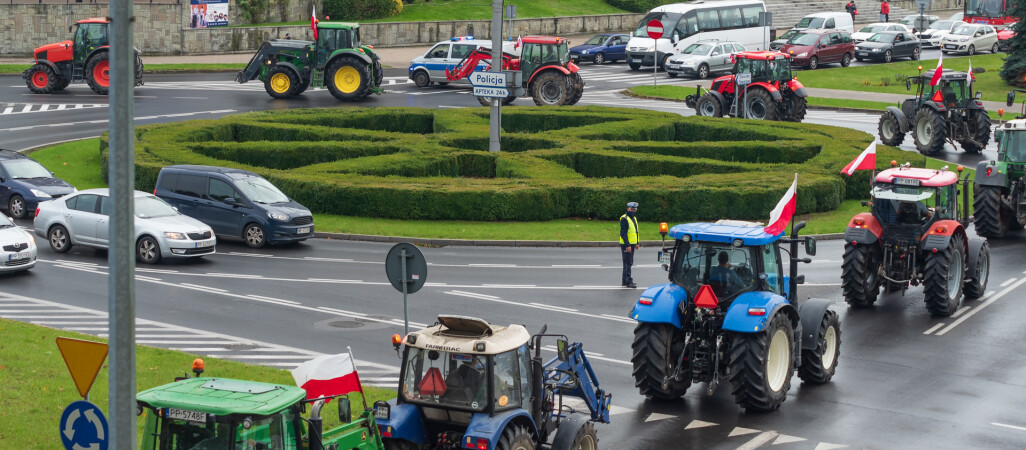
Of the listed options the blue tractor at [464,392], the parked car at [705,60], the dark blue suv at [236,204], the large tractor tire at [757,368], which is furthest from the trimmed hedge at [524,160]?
the blue tractor at [464,392]

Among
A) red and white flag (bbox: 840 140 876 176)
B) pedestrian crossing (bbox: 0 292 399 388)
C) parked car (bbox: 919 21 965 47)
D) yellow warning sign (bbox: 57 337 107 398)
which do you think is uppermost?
parked car (bbox: 919 21 965 47)

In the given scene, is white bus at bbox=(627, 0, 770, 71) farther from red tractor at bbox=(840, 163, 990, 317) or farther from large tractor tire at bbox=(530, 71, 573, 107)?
red tractor at bbox=(840, 163, 990, 317)

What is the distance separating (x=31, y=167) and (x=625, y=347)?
17908mm

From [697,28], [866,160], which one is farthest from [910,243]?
[697,28]

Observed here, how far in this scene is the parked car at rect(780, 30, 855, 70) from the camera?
61781 mm

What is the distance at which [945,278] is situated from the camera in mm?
20734

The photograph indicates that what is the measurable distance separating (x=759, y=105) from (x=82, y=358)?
3758 centimetres

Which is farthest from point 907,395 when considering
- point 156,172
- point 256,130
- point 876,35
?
point 876,35

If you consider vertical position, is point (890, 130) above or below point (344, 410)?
above

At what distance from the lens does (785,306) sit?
16.2m

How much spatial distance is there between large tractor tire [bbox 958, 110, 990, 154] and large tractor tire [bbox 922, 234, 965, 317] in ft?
60.4

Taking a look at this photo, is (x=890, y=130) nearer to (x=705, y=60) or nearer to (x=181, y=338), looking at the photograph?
(x=705, y=60)

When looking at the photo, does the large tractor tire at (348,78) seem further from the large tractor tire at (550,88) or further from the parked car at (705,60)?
the parked car at (705,60)

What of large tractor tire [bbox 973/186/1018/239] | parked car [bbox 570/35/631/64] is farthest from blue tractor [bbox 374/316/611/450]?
parked car [bbox 570/35/631/64]
